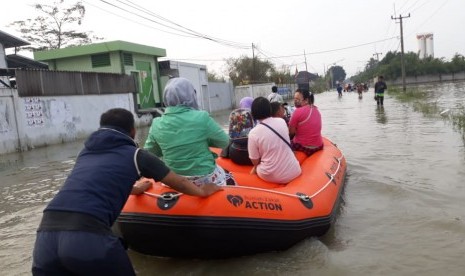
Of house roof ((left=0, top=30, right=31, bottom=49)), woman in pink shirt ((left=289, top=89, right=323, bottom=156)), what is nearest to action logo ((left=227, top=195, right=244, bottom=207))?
woman in pink shirt ((left=289, top=89, right=323, bottom=156))

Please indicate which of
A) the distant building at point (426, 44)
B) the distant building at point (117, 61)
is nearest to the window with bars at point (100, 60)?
the distant building at point (117, 61)

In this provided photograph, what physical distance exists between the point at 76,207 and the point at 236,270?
1.87 m

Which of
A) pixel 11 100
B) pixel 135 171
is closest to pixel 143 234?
pixel 135 171

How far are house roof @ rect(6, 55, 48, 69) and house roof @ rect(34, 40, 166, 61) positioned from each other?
0.42m

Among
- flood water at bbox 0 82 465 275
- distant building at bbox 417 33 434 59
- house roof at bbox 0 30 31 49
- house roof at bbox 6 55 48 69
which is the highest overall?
distant building at bbox 417 33 434 59

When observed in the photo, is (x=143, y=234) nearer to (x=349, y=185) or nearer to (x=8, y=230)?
(x=8, y=230)

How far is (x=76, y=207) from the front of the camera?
2404 millimetres

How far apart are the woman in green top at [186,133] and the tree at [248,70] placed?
46574 mm

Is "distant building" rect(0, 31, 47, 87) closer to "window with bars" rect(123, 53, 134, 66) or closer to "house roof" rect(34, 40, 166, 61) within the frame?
"house roof" rect(34, 40, 166, 61)

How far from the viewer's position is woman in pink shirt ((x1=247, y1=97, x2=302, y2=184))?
→ 4730 millimetres

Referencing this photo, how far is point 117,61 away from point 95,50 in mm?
1251

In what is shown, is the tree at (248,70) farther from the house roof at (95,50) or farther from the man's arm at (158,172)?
the man's arm at (158,172)

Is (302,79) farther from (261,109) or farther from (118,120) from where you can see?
(118,120)

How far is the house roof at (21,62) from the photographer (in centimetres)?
2186
